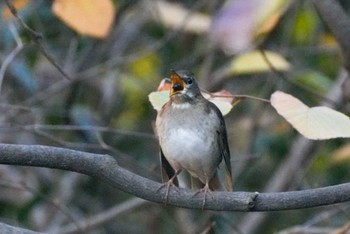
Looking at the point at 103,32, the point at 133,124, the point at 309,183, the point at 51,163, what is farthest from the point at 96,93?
the point at 51,163

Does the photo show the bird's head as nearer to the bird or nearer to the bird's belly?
the bird

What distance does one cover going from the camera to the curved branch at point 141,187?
2.61 metres

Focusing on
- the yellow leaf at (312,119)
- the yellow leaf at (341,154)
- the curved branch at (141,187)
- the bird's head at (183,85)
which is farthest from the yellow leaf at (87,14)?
the yellow leaf at (341,154)

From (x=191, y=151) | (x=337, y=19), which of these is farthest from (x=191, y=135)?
(x=337, y=19)

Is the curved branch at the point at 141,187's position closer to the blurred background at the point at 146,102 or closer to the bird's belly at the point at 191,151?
the bird's belly at the point at 191,151

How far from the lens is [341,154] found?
487 centimetres

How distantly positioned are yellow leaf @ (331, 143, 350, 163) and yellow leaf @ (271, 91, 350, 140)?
1.84 meters

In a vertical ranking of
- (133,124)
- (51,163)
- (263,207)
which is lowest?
(263,207)

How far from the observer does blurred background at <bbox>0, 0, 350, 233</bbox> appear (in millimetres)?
4766

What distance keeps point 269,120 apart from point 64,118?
1363mm

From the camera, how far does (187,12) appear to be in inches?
206

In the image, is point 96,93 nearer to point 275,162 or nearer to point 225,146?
point 275,162

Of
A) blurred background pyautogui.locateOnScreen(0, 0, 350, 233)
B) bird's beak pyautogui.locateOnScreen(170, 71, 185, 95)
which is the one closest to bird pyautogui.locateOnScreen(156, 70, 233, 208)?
bird's beak pyautogui.locateOnScreen(170, 71, 185, 95)

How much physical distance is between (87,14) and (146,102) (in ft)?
6.04
